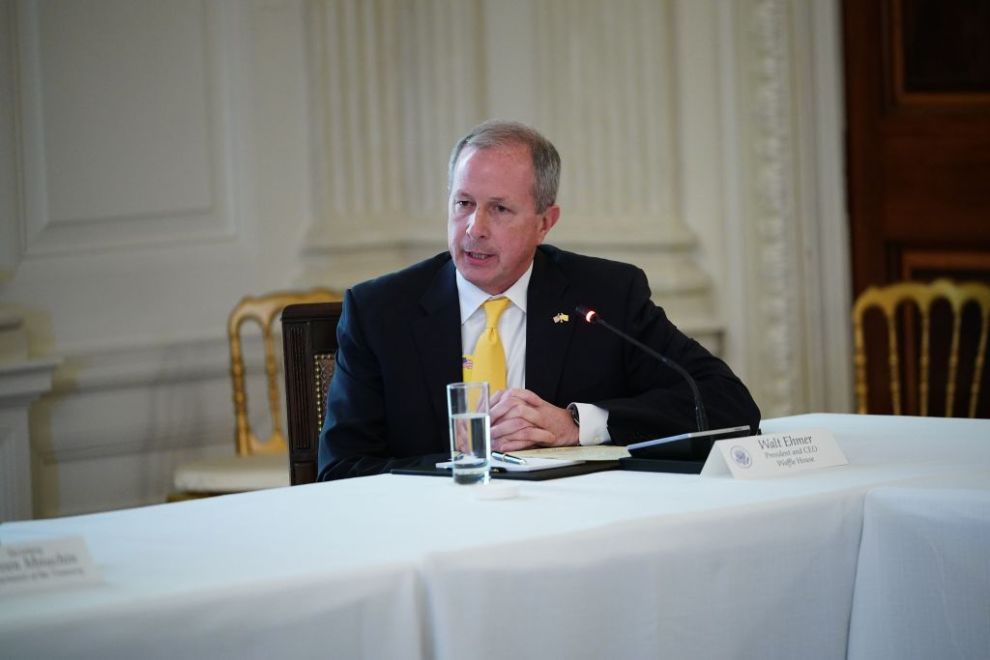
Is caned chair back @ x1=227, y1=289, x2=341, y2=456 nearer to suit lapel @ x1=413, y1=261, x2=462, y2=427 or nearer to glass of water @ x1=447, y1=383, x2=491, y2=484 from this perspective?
suit lapel @ x1=413, y1=261, x2=462, y2=427

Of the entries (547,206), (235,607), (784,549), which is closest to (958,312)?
(547,206)

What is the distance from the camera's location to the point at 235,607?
1411 mm

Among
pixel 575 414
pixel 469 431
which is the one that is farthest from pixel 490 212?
pixel 469 431

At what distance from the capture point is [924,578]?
1830mm

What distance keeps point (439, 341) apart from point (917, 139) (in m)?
2.44

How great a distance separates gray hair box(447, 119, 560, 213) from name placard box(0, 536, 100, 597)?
1.45 m

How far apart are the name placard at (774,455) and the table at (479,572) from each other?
0.12ft

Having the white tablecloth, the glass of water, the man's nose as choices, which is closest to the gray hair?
the man's nose

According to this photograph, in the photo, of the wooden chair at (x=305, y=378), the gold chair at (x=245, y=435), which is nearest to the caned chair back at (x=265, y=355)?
the gold chair at (x=245, y=435)

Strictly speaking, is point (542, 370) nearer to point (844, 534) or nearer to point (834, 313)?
point (844, 534)

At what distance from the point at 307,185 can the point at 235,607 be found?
→ 3.36 m

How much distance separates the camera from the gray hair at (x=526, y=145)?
9.01ft

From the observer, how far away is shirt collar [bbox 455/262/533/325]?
2.78 m

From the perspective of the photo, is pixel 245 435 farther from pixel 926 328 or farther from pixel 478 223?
pixel 926 328
